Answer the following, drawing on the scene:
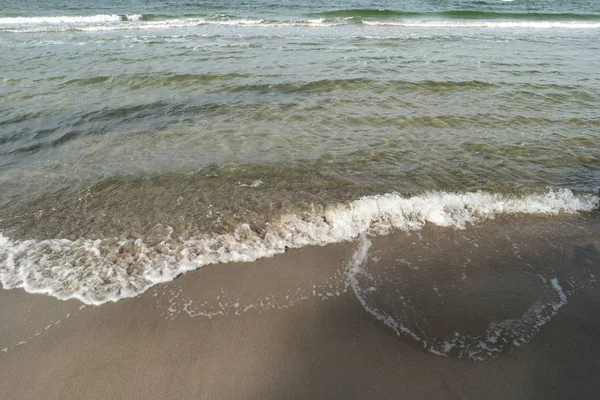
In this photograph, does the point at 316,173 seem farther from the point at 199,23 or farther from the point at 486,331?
the point at 199,23

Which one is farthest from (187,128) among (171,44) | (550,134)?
(171,44)

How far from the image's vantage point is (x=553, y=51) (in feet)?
53.2

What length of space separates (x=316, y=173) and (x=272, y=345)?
3.43m

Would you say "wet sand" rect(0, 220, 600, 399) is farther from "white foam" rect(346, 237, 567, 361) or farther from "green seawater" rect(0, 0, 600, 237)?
"green seawater" rect(0, 0, 600, 237)

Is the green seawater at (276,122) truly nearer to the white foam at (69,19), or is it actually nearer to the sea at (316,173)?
the sea at (316,173)

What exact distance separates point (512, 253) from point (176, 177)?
17.2ft

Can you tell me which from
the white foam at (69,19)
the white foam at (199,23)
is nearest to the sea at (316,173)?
the white foam at (199,23)

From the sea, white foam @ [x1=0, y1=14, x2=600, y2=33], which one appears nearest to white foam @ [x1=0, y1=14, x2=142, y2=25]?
white foam @ [x1=0, y1=14, x2=600, y2=33]

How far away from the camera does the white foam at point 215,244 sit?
422cm

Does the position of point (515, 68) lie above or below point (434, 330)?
above

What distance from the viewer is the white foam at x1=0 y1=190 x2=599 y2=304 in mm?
4219

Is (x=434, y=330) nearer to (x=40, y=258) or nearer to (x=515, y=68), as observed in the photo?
(x=40, y=258)

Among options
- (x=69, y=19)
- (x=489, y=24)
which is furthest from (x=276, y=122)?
(x=69, y=19)

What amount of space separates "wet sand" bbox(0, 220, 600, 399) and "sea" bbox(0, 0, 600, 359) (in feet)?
0.46
